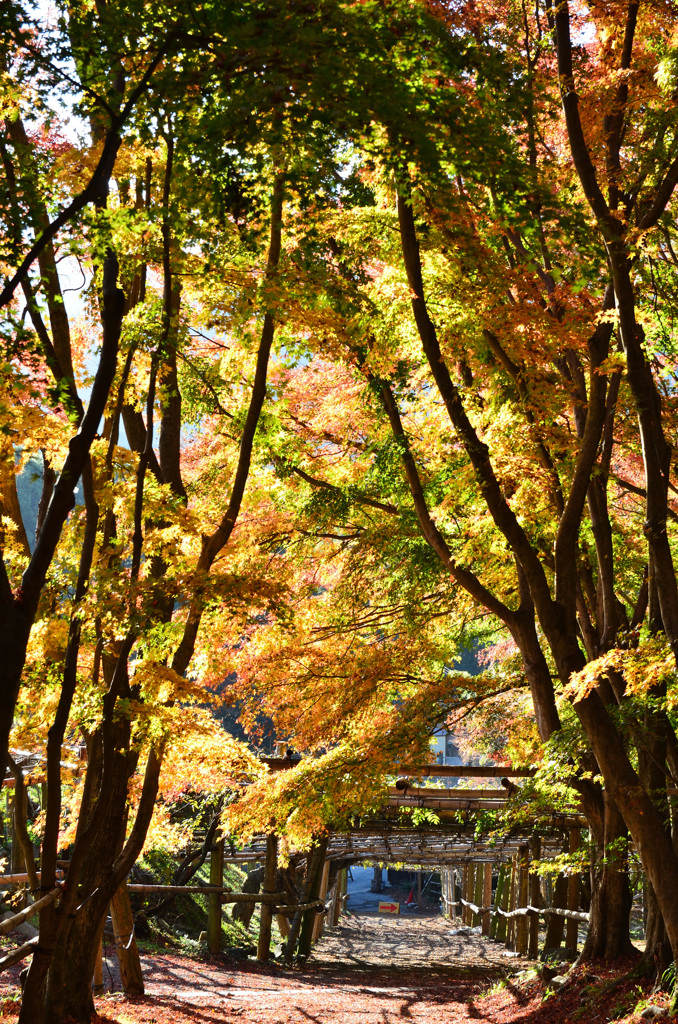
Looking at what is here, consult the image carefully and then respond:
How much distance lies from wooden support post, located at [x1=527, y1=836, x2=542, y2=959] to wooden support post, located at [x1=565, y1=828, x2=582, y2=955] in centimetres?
120

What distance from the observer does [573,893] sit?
13680 mm

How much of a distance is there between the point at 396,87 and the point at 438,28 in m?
1.00

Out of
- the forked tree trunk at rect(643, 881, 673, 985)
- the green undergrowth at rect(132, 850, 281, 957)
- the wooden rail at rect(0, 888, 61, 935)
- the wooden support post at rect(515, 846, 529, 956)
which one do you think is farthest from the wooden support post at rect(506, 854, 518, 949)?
the wooden rail at rect(0, 888, 61, 935)

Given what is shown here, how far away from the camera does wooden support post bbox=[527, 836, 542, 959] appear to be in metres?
15.3

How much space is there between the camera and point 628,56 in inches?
246

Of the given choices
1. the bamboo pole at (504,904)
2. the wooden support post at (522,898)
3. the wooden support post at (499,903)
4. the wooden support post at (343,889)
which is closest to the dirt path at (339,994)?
the wooden support post at (522,898)

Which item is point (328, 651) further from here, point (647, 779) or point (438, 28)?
point (438, 28)

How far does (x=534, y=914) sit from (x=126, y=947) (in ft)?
28.1

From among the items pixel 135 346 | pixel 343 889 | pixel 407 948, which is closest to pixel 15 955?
pixel 135 346

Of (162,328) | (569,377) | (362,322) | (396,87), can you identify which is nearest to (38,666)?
(162,328)

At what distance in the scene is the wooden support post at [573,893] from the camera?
42.1ft

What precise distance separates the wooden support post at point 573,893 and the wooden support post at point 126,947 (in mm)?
6582

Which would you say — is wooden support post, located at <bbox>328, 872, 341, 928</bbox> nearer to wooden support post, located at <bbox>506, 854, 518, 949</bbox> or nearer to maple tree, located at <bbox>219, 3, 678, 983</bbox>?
wooden support post, located at <bbox>506, 854, 518, 949</bbox>

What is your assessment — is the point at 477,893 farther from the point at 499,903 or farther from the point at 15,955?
the point at 15,955
